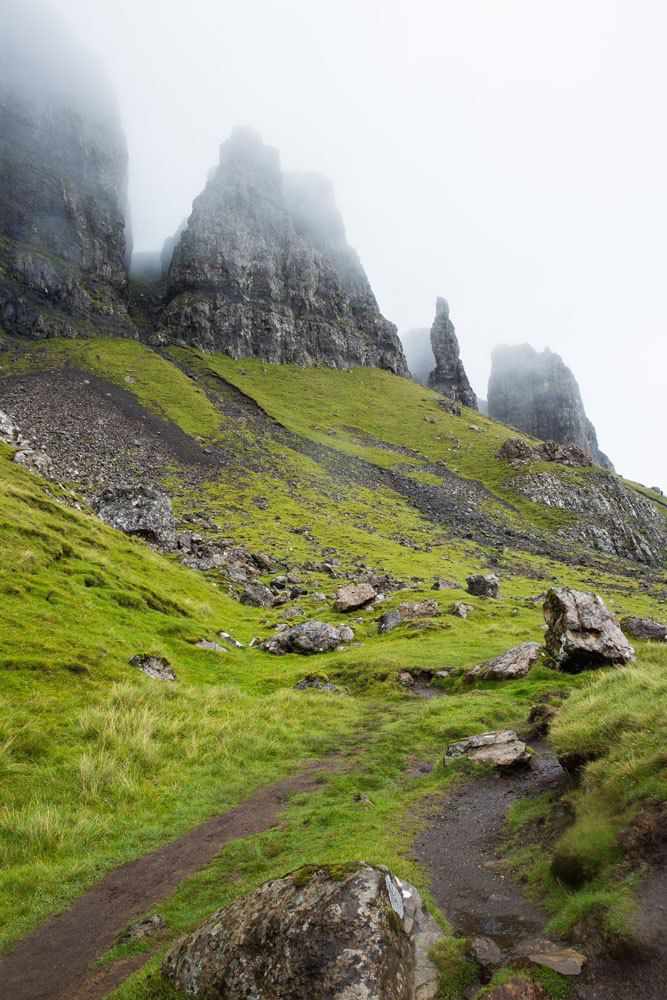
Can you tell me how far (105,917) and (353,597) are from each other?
2650 centimetres

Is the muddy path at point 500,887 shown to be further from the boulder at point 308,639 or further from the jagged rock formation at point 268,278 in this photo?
the jagged rock formation at point 268,278

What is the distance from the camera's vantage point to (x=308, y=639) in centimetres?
2703

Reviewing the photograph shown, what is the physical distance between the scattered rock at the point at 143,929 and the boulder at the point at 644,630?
78.6 ft

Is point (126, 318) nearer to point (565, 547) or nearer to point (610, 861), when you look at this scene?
point (565, 547)

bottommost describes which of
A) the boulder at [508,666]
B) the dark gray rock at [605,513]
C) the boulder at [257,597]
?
the boulder at [257,597]

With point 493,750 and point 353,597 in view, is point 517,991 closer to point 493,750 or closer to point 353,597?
point 493,750

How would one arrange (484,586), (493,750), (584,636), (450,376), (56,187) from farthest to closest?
(450,376), (56,187), (484,586), (584,636), (493,750)

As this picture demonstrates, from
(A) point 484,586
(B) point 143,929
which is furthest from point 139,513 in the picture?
(B) point 143,929

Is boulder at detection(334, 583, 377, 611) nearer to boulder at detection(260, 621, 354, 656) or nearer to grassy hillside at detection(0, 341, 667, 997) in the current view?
grassy hillside at detection(0, 341, 667, 997)

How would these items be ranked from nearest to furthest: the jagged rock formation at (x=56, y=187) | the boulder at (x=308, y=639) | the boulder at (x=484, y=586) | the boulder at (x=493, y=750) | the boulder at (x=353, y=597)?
the boulder at (x=493, y=750) → the boulder at (x=308, y=639) → the boulder at (x=353, y=597) → the boulder at (x=484, y=586) → the jagged rock formation at (x=56, y=187)

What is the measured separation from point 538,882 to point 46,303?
136 metres

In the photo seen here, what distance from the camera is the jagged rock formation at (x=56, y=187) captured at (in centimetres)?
11181

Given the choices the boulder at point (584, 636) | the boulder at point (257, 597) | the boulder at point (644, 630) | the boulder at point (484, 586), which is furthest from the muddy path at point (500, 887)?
the boulder at point (484, 586)

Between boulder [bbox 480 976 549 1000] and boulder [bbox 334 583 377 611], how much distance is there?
91.6 ft
